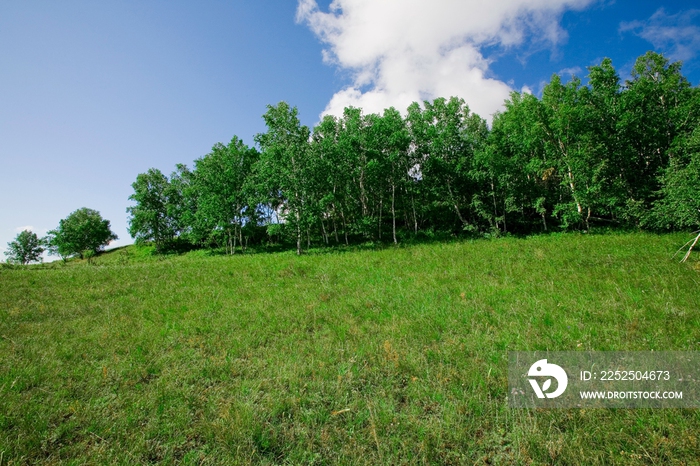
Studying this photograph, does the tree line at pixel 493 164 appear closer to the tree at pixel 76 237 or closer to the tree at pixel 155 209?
the tree at pixel 155 209

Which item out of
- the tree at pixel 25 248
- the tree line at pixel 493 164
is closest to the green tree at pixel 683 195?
the tree line at pixel 493 164

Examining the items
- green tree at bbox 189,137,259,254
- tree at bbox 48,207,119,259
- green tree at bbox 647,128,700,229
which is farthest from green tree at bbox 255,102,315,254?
tree at bbox 48,207,119,259

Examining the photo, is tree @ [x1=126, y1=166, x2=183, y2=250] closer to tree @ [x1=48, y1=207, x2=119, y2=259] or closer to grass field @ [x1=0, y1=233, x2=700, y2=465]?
tree @ [x1=48, y1=207, x2=119, y2=259]

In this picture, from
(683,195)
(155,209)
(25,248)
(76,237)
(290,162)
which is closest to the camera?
(683,195)

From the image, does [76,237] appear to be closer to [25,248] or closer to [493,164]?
[25,248]

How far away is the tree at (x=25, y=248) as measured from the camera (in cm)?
7286

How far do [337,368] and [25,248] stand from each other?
112 meters

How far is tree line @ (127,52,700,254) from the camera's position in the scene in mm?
23141

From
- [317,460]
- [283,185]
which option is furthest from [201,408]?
[283,185]

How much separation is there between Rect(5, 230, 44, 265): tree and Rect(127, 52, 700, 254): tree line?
76.1 m

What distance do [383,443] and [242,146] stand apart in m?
36.0

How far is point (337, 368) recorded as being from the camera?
18.5 feet

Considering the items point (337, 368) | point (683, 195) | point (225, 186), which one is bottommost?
point (337, 368)

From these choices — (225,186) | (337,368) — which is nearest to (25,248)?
(225,186)
